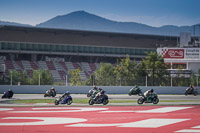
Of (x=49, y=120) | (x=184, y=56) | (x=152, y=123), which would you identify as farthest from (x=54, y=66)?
(x=152, y=123)

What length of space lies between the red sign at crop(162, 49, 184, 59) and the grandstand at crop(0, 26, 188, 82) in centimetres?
1200

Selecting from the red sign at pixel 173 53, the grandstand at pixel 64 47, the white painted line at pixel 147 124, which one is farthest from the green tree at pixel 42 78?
the red sign at pixel 173 53

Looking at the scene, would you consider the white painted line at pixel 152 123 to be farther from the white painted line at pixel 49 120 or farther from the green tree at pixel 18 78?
the green tree at pixel 18 78

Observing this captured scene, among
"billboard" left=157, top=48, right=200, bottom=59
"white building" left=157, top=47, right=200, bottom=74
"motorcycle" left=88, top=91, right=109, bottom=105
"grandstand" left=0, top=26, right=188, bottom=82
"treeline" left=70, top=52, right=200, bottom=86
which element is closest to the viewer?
"motorcycle" left=88, top=91, right=109, bottom=105

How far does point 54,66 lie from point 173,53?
22633 millimetres

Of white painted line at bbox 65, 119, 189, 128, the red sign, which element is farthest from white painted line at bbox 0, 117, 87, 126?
the red sign

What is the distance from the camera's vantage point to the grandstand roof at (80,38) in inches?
2886

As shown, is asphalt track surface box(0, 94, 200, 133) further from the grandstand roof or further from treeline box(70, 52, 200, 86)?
the grandstand roof

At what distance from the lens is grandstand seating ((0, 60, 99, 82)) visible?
68.6 m

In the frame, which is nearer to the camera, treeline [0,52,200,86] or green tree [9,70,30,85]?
green tree [9,70,30,85]

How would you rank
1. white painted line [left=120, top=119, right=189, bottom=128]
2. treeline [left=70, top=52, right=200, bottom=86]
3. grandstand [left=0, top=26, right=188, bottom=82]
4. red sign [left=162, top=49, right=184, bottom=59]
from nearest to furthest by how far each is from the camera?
white painted line [left=120, top=119, right=189, bottom=128], treeline [left=70, top=52, right=200, bottom=86], red sign [left=162, top=49, right=184, bottom=59], grandstand [left=0, top=26, right=188, bottom=82]

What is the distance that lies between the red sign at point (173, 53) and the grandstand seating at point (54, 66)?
1499cm

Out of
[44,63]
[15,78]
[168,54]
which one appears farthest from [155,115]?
[44,63]

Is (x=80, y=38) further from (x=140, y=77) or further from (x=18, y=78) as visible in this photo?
(x=18, y=78)
